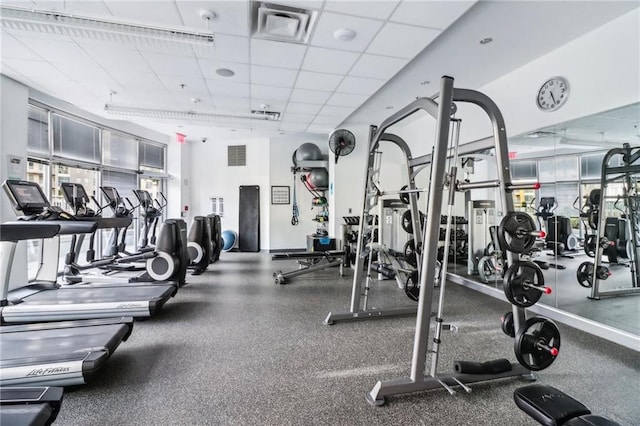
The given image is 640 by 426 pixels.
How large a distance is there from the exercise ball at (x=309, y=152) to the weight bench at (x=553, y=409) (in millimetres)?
6944

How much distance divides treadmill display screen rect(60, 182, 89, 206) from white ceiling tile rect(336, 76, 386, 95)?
4359mm

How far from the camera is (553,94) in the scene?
3.72 meters

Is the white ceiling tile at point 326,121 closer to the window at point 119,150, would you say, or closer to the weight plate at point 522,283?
the window at point 119,150

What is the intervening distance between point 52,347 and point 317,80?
4.22m

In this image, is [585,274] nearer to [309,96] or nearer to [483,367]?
[483,367]

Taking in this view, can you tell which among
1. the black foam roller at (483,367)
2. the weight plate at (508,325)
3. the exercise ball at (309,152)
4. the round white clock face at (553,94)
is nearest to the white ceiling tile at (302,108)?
→ the exercise ball at (309,152)

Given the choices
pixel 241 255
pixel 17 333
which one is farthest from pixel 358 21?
pixel 241 255

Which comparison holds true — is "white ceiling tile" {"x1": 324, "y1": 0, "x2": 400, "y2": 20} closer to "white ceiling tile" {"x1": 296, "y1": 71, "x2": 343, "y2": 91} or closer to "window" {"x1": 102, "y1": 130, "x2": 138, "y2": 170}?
"white ceiling tile" {"x1": 296, "y1": 71, "x2": 343, "y2": 91}

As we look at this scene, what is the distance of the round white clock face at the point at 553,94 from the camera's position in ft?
11.7

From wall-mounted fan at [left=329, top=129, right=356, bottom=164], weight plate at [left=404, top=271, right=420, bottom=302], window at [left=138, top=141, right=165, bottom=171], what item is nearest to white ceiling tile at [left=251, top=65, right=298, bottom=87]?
wall-mounted fan at [left=329, top=129, right=356, bottom=164]

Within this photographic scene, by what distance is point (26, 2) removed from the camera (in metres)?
2.72

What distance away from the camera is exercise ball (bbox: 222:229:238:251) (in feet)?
27.8

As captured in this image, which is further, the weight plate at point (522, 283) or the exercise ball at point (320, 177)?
the exercise ball at point (320, 177)

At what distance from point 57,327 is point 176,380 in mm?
1281
